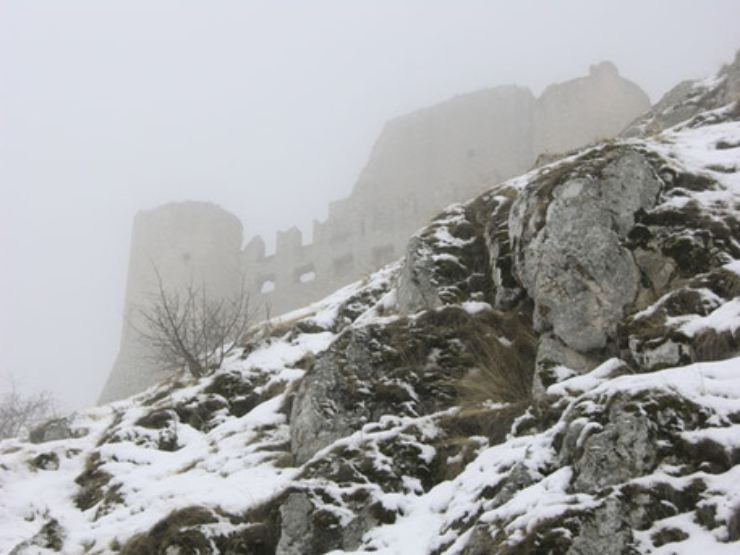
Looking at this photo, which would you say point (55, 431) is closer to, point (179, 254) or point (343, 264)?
point (343, 264)

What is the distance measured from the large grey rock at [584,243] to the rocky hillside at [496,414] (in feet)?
0.06

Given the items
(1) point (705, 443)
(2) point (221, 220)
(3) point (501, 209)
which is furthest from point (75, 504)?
(2) point (221, 220)

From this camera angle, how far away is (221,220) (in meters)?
44.7

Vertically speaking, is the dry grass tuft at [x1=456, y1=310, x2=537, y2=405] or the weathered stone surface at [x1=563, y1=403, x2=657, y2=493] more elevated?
the weathered stone surface at [x1=563, y1=403, x2=657, y2=493]

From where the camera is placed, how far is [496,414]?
626 centimetres

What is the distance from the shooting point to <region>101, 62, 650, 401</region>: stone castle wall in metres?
37.0

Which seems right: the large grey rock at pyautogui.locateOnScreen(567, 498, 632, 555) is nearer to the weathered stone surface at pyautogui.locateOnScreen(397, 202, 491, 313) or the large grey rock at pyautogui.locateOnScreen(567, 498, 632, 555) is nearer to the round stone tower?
the weathered stone surface at pyautogui.locateOnScreen(397, 202, 491, 313)

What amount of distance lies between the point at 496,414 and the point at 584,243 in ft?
6.24

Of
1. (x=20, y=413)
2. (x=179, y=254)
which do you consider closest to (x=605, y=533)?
(x=20, y=413)

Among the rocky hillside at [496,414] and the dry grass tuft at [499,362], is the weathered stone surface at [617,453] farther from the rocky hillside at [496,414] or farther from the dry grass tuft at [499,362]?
the dry grass tuft at [499,362]

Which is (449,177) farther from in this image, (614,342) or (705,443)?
(705,443)

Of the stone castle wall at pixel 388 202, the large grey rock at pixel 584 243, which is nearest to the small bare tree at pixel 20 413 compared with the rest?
the stone castle wall at pixel 388 202

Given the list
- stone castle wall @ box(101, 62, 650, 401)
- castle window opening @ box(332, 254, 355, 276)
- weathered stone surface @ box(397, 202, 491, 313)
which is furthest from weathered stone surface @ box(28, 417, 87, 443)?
castle window opening @ box(332, 254, 355, 276)

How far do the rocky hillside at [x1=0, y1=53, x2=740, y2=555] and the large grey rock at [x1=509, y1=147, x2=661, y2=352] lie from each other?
2 cm
